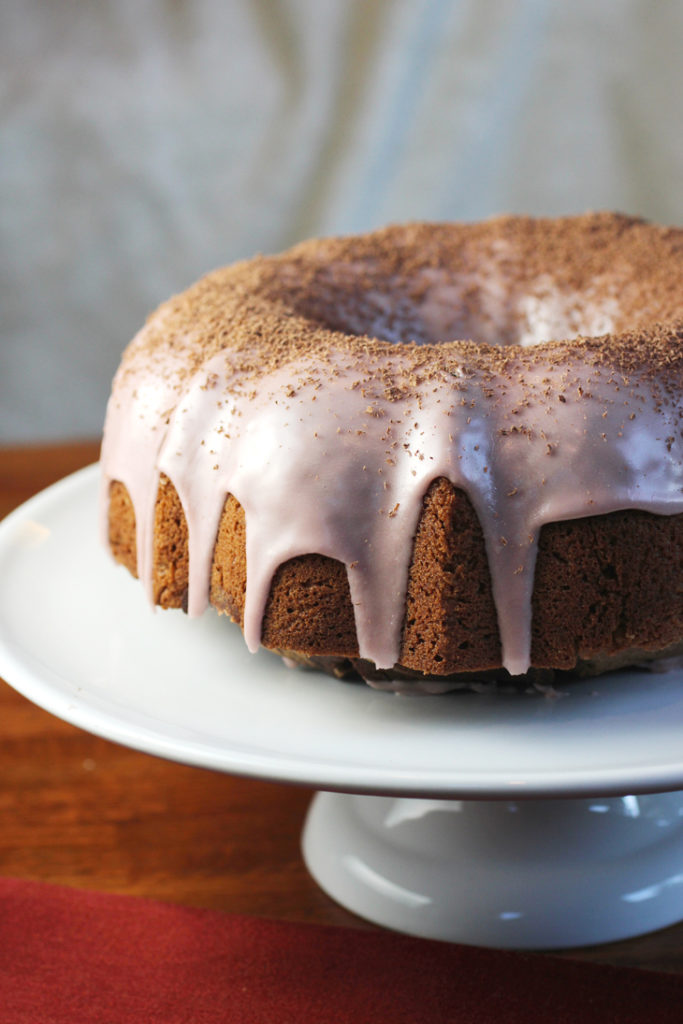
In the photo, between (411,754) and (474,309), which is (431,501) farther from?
(474,309)

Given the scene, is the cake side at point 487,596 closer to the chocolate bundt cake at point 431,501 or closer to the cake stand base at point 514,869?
the chocolate bundt cake at point 431,501

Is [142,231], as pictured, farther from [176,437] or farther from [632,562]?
[632,562]

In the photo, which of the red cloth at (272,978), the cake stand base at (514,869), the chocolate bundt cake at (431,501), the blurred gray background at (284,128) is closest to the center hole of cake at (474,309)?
the chocolate bundt cake at (431,501)

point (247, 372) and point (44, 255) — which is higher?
point (247, 372)

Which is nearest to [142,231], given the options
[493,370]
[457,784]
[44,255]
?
[44,255]

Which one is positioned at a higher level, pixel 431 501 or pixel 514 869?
pixel 431 501

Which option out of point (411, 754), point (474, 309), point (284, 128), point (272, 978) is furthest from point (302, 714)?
point (284, 128)

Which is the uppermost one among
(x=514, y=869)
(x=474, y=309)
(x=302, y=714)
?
(x=474, y=309)
